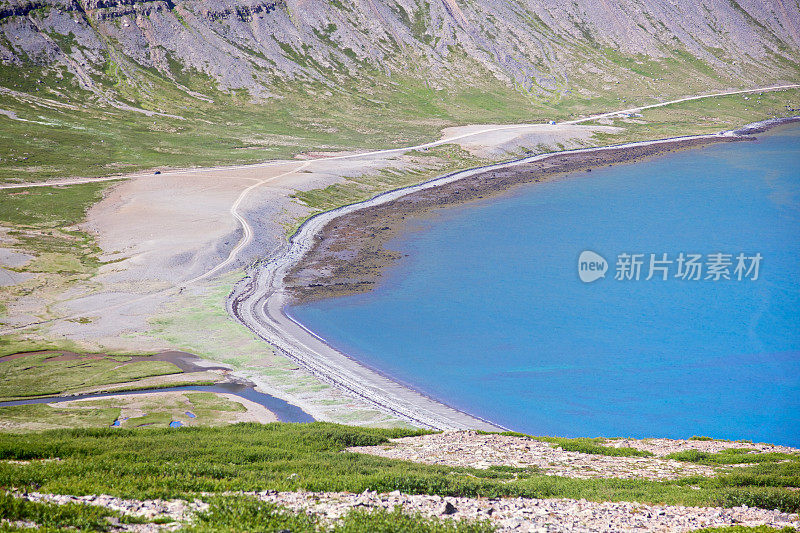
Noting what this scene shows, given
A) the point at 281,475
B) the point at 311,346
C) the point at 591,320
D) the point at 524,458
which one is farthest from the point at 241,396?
the point at 591,320

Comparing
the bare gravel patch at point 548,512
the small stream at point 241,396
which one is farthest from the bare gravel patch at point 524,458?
the small stream at point 241,396

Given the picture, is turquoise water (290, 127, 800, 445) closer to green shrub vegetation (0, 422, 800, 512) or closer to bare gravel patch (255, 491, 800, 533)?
green shrub vegetation (0, 422, 800, 512)

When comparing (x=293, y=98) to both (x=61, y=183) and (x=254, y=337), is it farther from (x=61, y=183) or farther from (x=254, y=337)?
(x=254, y=337)

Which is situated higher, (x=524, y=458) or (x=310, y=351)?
(x=524, y=458)

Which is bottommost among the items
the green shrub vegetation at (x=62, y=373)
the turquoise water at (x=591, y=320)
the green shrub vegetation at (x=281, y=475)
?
the green shrub vegetation at (x=62, y=373)

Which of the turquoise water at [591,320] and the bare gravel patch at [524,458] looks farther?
the turquoise water at [591,320]

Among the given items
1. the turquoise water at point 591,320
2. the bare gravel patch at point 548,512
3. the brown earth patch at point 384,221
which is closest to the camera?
the bare gravel patch at point 548,512

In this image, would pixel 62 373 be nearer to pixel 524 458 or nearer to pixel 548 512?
pixel 524 458

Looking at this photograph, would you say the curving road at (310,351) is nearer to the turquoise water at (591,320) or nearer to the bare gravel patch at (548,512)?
the turquoise water at (591,320)
